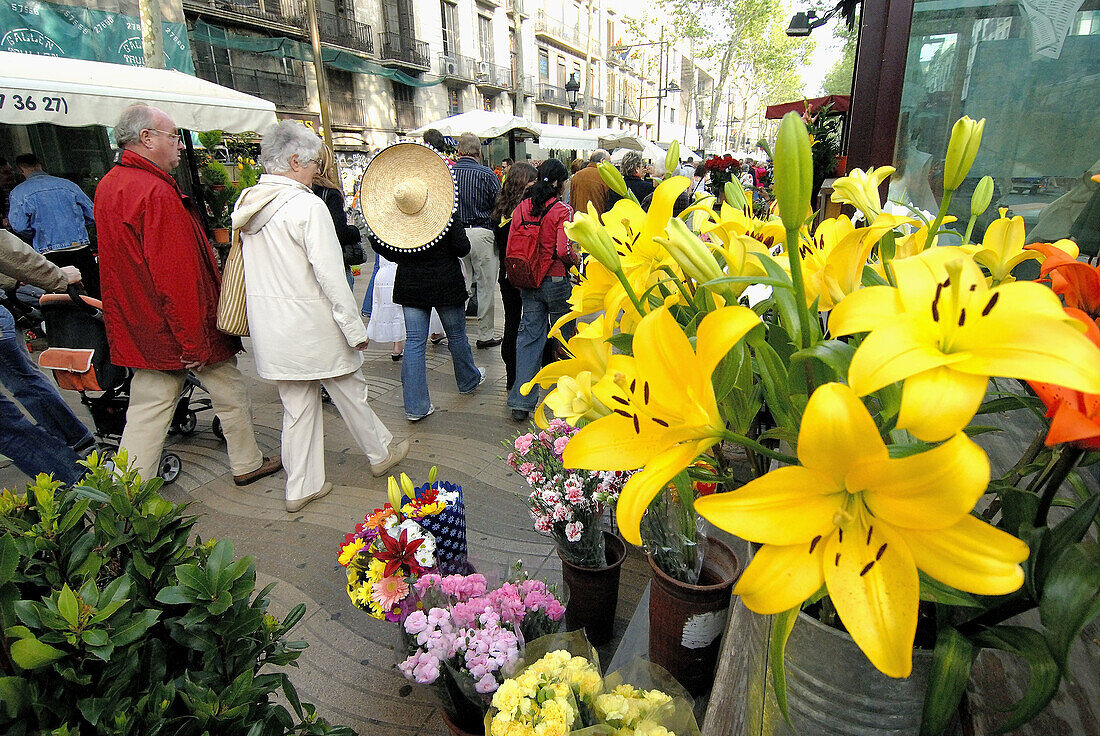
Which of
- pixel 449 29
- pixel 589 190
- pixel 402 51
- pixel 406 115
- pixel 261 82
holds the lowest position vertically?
pixel 589 190

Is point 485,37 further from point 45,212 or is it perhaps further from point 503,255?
point 503,255

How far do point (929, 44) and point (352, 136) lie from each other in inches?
823

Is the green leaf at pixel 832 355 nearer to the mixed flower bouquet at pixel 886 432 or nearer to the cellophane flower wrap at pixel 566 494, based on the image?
the mixed flower bouquet at pixel 886 432

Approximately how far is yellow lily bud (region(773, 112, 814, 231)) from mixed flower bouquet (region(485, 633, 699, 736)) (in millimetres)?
926

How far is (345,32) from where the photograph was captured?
2042cm

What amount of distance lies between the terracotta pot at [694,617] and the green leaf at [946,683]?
1.09 m

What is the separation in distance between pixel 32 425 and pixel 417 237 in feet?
7.92

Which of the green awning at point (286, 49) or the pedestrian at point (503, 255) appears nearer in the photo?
the pedestrian at point (503, 255)

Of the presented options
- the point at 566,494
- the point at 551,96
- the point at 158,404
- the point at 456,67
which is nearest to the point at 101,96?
the point at 158,404

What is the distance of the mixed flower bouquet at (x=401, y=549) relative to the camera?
173 centimetres

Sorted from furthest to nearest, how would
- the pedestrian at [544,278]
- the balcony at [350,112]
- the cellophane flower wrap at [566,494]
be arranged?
1. the balcony at [350,112]
2. the pedestrian at [544,278]
3. the cellophane flower wrap at [566,494]

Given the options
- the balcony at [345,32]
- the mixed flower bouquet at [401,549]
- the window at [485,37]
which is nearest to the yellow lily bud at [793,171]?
the mixed flower bouquet at [401,549]

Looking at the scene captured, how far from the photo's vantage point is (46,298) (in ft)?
11.1

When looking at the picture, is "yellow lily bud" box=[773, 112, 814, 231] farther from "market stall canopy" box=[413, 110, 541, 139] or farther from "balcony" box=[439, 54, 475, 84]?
"balcony" box=[439, 54, 475, 84]
